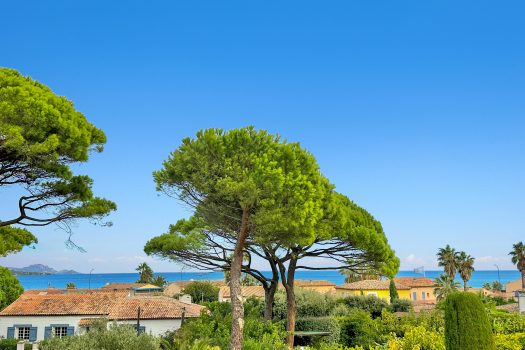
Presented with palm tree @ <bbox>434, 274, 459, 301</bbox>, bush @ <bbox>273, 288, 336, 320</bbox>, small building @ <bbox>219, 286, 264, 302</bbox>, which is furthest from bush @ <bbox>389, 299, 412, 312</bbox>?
small building @ <bbox>219, 286, 264, 302</bbox>

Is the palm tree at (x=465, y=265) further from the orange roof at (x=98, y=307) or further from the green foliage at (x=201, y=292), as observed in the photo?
the orange roof at (x=98, y=307)

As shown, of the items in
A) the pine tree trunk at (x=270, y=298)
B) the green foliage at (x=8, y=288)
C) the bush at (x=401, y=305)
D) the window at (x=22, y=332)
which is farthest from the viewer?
the bush at (x=401, y=305)

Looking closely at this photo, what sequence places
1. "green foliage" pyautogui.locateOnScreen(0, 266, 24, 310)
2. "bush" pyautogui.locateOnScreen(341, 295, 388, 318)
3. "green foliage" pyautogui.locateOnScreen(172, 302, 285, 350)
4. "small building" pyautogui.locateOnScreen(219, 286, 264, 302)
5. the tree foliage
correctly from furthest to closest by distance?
1. "small building" pyautogui.locateOnScreen(219, 286, 264, 302)
2. "bush" pyautogui.locateOnScreen(341, 295, 388, 318)
3. "green foliage" pyautogui.locateOnScreen(0, 266, 24, 310)
4. "green foliage" pyautogui.locateOnScreen(172, 302, 285, 350)
5. the tree foliage

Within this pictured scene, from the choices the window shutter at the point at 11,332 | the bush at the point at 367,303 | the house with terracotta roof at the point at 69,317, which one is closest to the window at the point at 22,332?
the house with terracotta roof at the point at 69,317

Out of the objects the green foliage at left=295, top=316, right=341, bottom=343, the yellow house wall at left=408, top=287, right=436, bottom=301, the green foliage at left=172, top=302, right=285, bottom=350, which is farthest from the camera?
the yellow house wall at left=408, top=287, right=436, bottom=301

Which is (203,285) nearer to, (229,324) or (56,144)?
(229,324)

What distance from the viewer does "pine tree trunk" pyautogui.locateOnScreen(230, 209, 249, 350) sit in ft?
55.1

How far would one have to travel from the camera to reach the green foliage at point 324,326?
25.5m

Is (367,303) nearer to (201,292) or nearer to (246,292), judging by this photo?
(246,292)

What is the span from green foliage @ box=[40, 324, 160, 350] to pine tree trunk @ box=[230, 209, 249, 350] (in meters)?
4.53

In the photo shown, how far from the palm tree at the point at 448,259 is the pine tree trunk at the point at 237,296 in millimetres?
54779

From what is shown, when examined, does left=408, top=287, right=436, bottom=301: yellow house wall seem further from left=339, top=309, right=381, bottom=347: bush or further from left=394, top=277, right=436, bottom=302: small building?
left=339, top=309, right=381, bottom=347: bush

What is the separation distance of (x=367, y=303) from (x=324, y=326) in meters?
16.8

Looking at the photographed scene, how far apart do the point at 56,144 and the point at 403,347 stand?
11345 millimetres
